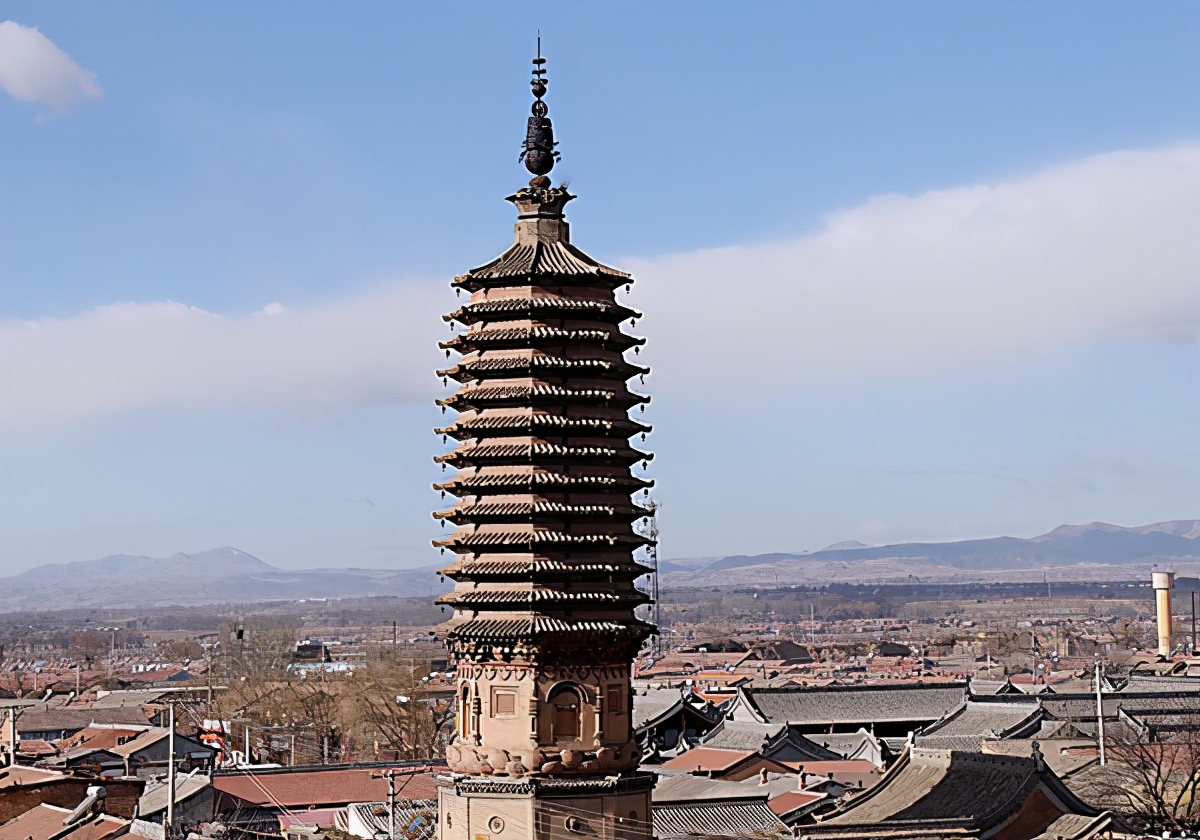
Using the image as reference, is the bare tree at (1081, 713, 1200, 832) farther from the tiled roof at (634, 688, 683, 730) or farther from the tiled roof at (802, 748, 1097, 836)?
the tiled roof at (634, 688, 683, 730)

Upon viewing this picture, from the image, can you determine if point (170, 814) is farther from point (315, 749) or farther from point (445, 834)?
point (315, 749)

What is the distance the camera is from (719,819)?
42375mm

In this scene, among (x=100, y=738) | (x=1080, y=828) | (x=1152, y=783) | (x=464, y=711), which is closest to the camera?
(x=464, y=711)

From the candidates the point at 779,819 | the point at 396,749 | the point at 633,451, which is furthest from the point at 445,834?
the point at 396,749

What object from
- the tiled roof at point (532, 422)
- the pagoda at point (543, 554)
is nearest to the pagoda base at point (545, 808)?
the pagoda at point (543, 554)

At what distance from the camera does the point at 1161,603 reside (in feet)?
345

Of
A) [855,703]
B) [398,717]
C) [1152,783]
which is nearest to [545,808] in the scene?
[1152,783]

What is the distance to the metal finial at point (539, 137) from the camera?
88.7 feet

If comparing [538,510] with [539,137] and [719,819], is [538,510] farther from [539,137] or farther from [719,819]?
[719,819]

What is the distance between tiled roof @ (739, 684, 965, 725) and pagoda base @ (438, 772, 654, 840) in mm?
43244

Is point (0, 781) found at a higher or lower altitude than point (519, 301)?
lower

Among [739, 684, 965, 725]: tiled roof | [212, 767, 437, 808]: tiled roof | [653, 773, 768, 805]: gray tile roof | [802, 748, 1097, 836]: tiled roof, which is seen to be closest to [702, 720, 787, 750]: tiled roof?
[739, 684, 965, 725]: tiled roof

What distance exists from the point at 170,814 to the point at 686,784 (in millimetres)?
14594

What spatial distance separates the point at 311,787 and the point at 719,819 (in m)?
11.3
